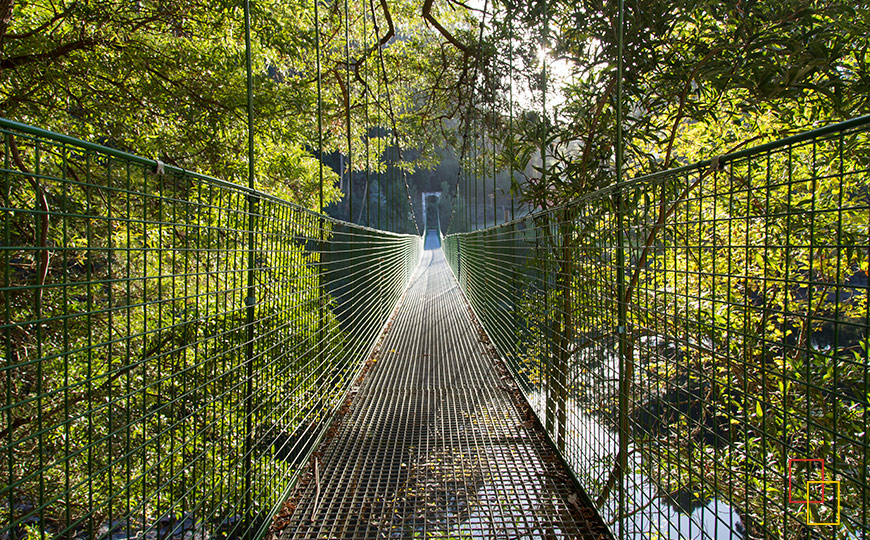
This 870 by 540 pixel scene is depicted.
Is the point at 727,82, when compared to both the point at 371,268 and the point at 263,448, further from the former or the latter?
the point at 371,268

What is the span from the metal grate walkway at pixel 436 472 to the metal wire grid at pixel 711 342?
14 cm

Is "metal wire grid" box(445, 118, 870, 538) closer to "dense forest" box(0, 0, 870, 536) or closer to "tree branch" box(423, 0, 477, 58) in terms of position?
"dense forest" box(0, 0, 870, 536)

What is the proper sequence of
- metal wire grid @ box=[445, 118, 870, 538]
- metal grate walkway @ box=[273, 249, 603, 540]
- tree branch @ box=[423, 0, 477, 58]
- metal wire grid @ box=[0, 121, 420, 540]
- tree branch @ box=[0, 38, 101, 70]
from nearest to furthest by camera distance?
metal wire grid @ box=[0, 121, 420, 540]
metal wire grid @ box=[445, 118, 870, 538]
metal grate walkway @ box=[273, 249, 603, 540]
tree branch @ box=[0, 38, 101, 70]
tree branch @ box=[423, 0, 477, 58]

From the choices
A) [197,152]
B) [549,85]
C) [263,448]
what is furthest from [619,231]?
[197,152]

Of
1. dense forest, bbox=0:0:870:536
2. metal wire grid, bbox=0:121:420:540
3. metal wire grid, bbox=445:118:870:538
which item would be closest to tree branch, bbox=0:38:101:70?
dense forest, bbox=0:0:870:536

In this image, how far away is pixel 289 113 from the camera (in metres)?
5.16

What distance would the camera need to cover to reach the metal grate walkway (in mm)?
1516

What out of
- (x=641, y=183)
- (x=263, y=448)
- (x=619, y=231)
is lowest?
(x=263, y=448)

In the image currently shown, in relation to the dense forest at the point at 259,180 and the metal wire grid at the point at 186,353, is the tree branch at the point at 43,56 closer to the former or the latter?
the dense forest at the point at 259,180

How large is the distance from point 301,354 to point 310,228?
0.56 meters

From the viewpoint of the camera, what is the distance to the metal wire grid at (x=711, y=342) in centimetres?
82

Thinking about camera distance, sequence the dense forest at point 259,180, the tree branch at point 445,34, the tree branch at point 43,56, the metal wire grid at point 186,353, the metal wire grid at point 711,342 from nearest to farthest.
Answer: the metal wire grid at point 186,353 → the metal wire grid at point 711,342 → the dense forest at point 259,180 → the tree branch at point 43,56 → the tree branch at point 445,34

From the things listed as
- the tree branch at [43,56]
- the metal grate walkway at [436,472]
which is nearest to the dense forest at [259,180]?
the tree branch at [43,56]

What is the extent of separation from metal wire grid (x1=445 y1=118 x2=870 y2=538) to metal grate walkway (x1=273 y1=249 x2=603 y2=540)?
139 mm
